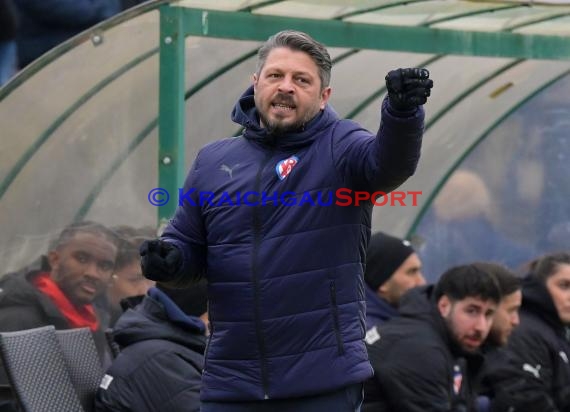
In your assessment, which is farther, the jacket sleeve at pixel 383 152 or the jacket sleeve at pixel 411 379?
the jacket sleeve at pixel 411 379

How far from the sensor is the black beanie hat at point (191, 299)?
6051 mm

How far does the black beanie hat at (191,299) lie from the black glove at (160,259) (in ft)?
5.67

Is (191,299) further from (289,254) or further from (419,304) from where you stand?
(289,254)

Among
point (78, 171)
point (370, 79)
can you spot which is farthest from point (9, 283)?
point (370, 79)

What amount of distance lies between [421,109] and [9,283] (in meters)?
3.94

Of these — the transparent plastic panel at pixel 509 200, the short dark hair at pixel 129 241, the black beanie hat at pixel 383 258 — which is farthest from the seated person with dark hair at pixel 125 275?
the transparent plastic panel at pixel 509 200

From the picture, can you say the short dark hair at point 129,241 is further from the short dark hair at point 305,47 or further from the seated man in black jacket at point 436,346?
the short dark hair at point 305,47

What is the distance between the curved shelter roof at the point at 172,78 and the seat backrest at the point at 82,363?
1460mm

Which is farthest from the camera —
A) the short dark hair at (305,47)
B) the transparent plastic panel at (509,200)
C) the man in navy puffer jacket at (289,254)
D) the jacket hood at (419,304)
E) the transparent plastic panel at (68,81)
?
the transparent plastic panel at (509,200)

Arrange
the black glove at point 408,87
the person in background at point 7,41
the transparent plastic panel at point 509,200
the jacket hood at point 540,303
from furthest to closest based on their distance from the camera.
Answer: the transparent plastic panel at point 509,200, the person in background at point 7,41, the jacket hood at point 540,303, the black glove at point 408,87

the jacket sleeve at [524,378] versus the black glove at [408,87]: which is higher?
the black glove at [408,87]

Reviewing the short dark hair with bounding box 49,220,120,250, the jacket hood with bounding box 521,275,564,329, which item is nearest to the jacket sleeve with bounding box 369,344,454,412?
the jacket hood with bounding box 521,275,564,329

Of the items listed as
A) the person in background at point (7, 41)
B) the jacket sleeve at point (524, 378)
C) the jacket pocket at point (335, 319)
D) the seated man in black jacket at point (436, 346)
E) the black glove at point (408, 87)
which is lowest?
the jacket sleeve at point (524, 378)

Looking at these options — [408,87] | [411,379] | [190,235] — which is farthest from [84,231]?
[408,87]
